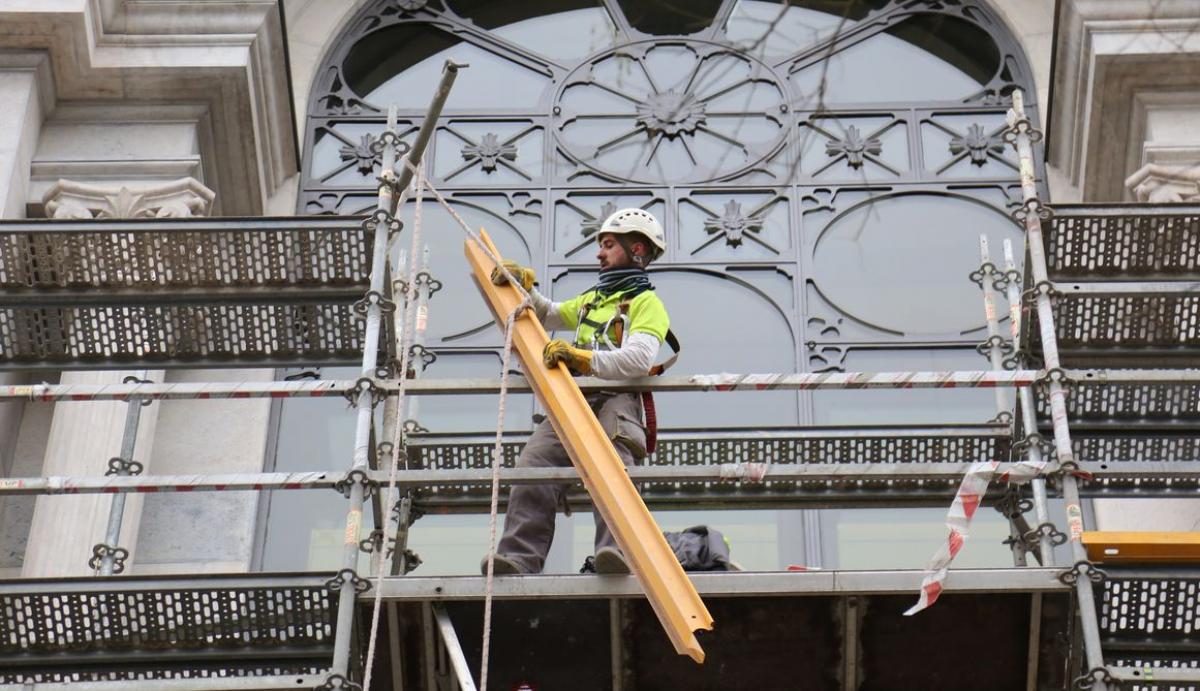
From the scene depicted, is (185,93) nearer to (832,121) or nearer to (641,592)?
(832,121)

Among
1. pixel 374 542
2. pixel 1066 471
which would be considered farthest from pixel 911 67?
pixel 374 542

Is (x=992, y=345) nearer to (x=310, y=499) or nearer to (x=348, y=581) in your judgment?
(x=310, y=499)

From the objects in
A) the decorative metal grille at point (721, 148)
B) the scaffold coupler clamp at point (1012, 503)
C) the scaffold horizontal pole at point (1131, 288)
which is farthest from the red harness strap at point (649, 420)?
the decorative metal grille at point (721, 148)

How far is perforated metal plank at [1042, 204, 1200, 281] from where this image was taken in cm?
1210

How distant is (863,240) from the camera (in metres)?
15.9

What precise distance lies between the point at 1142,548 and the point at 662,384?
2.38 m

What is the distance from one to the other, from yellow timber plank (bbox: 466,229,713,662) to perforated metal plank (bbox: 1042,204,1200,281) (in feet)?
9.89

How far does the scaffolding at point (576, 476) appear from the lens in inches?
400

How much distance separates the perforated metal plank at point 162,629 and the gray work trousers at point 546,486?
97 cm

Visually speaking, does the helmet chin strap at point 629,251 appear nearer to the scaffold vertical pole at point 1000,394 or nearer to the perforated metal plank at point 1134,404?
the scaffold vertical pole at point 1000,394

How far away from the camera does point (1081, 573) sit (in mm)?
9945

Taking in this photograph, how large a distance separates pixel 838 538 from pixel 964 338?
6.68 feet

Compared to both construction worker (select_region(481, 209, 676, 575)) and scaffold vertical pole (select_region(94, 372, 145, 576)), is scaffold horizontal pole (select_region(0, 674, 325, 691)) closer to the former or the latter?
construction worker (select_region(481, 209, 676, 575))

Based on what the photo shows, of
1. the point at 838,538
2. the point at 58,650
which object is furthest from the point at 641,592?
the point at 838,538
